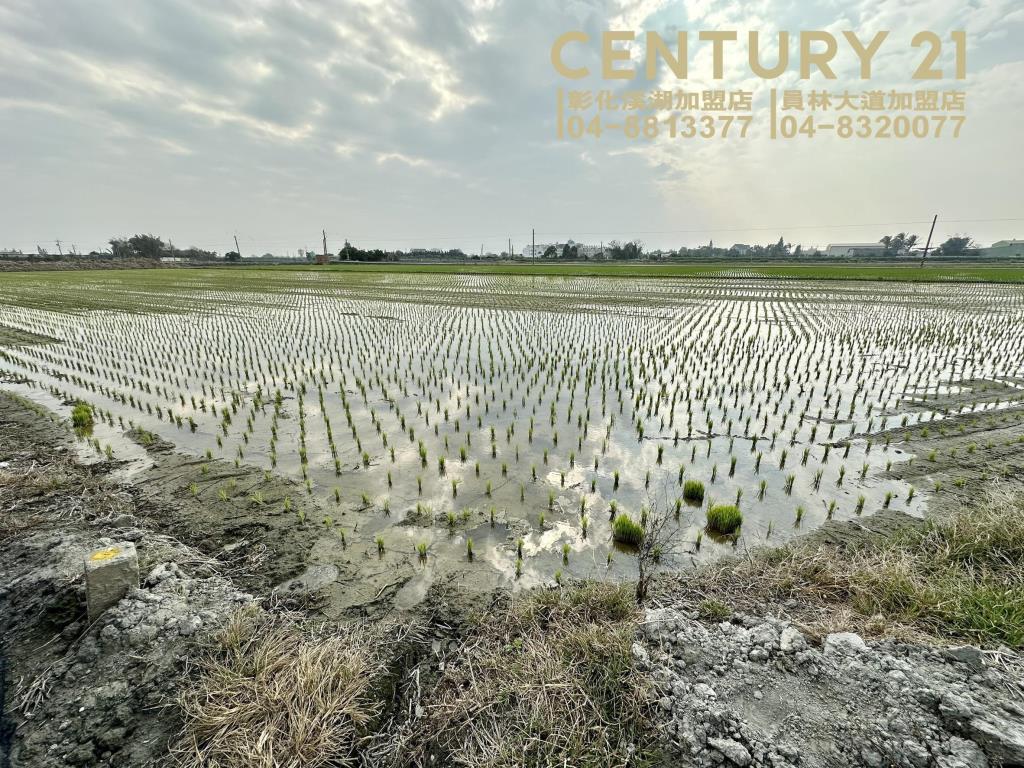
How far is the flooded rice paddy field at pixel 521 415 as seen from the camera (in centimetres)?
455

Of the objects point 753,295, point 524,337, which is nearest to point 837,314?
point 753,295

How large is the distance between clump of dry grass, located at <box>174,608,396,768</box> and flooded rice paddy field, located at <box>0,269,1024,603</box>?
0.86 meters

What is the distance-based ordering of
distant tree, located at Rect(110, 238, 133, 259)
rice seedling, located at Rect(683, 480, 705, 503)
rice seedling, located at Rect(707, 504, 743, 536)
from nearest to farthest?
rice seedling, located at Rect(707, 504, 743, 536) → rice seedling, located at Rect(683, 480, 705, 503) → distant tree, located at Rect(110, 238, 133, 259)

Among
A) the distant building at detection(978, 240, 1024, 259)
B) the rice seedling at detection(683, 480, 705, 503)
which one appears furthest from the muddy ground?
the distant building at detection(978, 240, 1024, 259)

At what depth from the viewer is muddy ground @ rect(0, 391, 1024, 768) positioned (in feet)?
7.29

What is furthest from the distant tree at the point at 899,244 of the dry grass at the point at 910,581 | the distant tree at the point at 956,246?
the dry grass at the point at 910,581

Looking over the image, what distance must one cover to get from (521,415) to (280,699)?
218 inches

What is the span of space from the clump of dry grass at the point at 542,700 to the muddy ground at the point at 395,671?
0.11 meters

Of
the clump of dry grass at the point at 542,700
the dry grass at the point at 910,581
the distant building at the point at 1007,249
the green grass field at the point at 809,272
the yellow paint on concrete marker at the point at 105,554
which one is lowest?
the clump of dry grass at the point at 542,700

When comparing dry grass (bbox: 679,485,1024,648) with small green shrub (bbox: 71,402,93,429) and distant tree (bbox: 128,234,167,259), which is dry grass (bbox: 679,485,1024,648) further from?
distant tree (bbox: 128,234,167,259)

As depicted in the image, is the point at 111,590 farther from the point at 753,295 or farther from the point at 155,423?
the point at 753,295

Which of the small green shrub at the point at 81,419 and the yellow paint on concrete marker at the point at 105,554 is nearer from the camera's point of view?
the yellow paint on concrete marker at the point at 105,554

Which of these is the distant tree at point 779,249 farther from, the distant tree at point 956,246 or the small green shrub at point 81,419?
the small green shrub at point 81,419

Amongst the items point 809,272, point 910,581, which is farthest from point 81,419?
point 809,272
